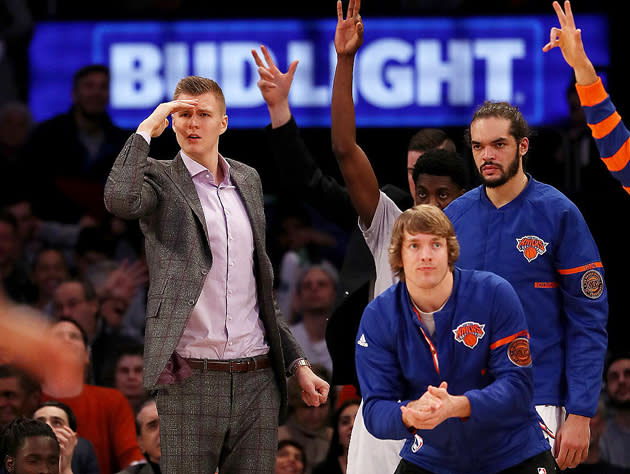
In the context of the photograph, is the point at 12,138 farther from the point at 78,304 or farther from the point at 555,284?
the point at 555,284

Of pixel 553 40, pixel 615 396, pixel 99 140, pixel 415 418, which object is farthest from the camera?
pixel 99 140

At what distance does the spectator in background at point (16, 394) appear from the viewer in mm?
5676

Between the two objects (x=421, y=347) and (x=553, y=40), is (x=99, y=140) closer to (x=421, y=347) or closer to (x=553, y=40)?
(x=553, y=40)

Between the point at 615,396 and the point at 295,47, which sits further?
the point at 295,47

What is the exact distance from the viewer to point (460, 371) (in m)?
3.31

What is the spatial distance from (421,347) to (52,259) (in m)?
4.52

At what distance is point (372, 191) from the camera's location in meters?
4.32

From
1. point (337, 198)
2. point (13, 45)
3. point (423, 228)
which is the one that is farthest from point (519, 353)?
point (13, 45)

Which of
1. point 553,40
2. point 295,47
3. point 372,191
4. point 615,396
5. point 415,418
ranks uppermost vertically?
point 295,47

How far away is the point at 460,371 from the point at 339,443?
304cm

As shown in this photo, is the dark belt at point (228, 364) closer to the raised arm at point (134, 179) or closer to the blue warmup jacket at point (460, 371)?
the blue warmup jacket at point (460, 371)

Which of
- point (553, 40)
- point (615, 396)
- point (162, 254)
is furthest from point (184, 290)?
point (615, 396)

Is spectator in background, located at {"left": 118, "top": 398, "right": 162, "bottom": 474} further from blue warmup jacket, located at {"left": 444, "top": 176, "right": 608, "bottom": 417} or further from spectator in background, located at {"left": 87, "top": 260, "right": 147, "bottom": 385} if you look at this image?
blue warmup jacket, located at {"left": 444, "top": 176, "right": 608, "bottom": 417}

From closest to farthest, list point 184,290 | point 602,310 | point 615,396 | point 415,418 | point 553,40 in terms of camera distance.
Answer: point 415,418, point 184,290, point 602,310, point 553,40, point 615,396
